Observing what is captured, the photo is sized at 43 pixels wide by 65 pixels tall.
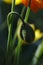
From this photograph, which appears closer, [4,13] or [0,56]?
[0,56]

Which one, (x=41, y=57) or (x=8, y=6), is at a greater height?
(x=8, y=6)

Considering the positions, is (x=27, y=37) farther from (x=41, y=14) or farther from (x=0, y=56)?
(x=41, y=14)

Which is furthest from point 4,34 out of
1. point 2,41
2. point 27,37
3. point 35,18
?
point 27,37

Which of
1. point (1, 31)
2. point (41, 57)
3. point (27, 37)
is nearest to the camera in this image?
point (27, 37)

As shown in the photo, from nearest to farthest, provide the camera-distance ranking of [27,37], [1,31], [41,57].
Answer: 1. [27,37]
2. [41,57]
3. [1,31]

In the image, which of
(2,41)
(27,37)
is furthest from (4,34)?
(27,37)

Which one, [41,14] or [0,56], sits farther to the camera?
[41,14]

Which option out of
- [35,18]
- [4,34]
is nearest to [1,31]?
[4,34]

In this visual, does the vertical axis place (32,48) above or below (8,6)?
below
